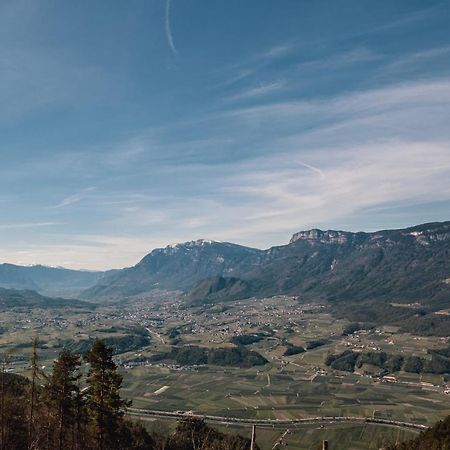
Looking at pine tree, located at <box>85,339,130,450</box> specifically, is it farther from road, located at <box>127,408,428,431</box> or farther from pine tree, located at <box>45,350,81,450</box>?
road, located at <box>127,408,428,431</box>

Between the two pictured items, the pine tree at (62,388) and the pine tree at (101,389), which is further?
the pine tree at (62,388)

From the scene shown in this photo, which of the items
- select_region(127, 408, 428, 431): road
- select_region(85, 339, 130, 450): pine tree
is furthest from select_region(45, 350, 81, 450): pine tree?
select_region(127, 408, 428, 431): road

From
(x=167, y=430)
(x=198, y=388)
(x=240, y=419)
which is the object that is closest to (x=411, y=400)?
(x=240, y=419)

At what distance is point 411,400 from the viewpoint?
573ft

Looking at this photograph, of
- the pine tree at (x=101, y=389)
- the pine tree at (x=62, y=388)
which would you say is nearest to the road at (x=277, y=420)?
the pine tree at (x=62, y=388)

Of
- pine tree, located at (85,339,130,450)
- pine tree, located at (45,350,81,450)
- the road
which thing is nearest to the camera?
pine tree, located at (85,339,130,450)

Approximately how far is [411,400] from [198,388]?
81.5 metres

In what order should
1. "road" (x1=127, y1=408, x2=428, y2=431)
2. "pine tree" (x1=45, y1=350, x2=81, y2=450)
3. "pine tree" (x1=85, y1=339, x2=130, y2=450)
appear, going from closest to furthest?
1. "pine tree" (x1=85, y1=339, x2=130, y2=450)
2. "pine tree" (x1=45, y1=350, x2=81, y2=450)
3. "road" (x1=127, y1=408, x2=428, y2=431)

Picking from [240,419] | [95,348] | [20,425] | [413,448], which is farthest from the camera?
[240,419]

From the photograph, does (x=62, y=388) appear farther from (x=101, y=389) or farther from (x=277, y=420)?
(x=277, y=420)

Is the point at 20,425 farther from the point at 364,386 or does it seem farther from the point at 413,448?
the point at 364,386

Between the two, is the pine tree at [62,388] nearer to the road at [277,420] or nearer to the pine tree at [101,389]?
the pine tree at [101,389]

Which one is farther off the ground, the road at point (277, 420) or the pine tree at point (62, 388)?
the pine tree at point (62, 388)

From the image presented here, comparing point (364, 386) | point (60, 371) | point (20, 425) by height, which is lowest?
point (364, 386)
